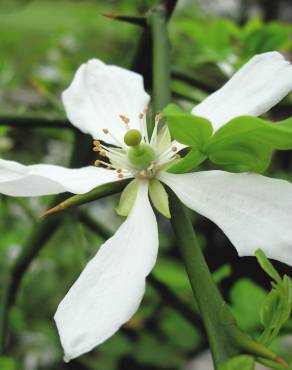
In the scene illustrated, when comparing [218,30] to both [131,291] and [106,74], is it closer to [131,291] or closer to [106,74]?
[106,74]

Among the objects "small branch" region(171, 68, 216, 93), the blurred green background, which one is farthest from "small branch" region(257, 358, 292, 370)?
"small branch" region(171, 68, 216, 93)

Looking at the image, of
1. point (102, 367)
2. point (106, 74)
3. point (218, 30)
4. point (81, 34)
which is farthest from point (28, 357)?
point (81, 34)

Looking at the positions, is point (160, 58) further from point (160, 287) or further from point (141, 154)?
point (160, 287)

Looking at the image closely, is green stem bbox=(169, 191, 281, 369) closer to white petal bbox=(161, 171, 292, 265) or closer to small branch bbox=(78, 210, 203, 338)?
white petal bbox=(161, 171, 292, 265)

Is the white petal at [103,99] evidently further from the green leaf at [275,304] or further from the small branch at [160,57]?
the green leaf at [275,304]

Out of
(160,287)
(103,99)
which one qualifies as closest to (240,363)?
(103,99)

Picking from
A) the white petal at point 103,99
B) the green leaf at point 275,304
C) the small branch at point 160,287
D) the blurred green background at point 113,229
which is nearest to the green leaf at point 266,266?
the green leaf at point 275,304
